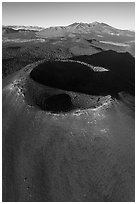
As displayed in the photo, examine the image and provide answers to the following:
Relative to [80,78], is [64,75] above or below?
above

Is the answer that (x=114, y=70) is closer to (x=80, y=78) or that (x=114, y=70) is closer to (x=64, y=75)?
(x=80, y=78)

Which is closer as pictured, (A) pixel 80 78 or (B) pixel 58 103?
(B) pixel 58 103

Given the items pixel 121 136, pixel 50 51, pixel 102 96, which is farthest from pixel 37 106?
pixel 50 51

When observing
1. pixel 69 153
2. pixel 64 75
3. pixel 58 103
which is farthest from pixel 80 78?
pixel 69 153

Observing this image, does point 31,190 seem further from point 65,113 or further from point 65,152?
point 65,113

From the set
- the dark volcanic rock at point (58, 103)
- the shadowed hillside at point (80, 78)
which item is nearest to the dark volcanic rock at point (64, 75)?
the shadowed hillside at point (80, 78)

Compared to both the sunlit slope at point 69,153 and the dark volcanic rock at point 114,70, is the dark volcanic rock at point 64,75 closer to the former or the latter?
the dark volcanic rock at point 114,70

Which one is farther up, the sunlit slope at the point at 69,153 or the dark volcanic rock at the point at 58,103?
the dark volcanic rock at the point at 58,103

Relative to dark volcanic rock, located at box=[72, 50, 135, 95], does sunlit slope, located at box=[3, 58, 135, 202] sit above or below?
below

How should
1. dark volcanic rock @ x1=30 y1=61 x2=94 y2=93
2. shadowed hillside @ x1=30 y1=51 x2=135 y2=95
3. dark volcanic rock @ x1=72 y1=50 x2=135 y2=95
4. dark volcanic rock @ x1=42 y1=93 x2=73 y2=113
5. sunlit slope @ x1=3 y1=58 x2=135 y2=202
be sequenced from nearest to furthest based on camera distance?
sunlit slope @ x1=3 y1=58 x2=135 y2=202 → dark volcanic rock @ x1=42 y1=93 x2=73 y2=113 → shadowed hillside @ x1=30 y1=51 x2=135 y2=95 → dark volcanic rock @ x1=30 y1=61 x2=94 y2=93 → dark volcanic rock @ x1=72 y1=50 x2=135 y2=95

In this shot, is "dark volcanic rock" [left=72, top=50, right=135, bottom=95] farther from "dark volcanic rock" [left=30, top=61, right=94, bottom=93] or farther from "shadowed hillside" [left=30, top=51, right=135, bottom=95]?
"dark volcanic rock" [left=30, top=61, right=94, bottom=93]

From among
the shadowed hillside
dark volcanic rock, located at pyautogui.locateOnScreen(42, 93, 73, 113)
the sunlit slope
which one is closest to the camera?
the sunlit slope

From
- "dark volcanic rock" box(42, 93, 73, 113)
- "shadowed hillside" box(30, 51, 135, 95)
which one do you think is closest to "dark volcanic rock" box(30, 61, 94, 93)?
"shadowed hillside" box(30, 51, 135, 95)
